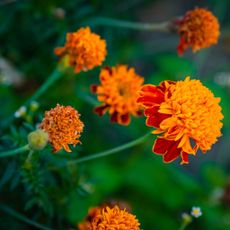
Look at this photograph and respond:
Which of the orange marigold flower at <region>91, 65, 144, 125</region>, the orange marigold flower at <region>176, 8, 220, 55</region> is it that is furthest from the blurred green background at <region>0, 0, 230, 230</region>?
the orange marigold flower at <region>176, 8, 220, 55</region>

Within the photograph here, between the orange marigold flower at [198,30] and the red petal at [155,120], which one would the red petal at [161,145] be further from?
the orange marigold flower at [198,30]

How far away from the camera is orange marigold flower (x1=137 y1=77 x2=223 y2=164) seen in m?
1.23

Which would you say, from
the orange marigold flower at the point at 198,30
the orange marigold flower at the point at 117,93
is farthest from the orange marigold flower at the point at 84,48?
the orange marigold flower at the point at 198,30

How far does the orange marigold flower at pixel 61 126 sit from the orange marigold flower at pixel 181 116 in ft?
0.56

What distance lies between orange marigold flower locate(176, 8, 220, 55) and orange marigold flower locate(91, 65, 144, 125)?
20 centimetres

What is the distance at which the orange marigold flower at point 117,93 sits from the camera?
1.51m

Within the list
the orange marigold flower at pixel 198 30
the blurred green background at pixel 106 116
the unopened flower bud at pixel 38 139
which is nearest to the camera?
the unopened flower bud at pixel 38 139

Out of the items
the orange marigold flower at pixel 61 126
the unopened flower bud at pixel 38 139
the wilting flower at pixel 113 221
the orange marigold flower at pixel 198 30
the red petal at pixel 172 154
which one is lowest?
the wilting flower at pixel 113 221

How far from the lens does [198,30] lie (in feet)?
5.21

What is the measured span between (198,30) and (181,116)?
45 centimetres

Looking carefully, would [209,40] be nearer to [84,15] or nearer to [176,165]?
[84,15]

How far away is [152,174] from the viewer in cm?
230

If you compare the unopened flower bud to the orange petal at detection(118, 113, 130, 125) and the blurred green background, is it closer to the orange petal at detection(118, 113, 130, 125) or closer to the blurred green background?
the orange petal at detection(118, 113, 130, 125)

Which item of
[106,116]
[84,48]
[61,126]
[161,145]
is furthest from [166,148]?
[106,116]
